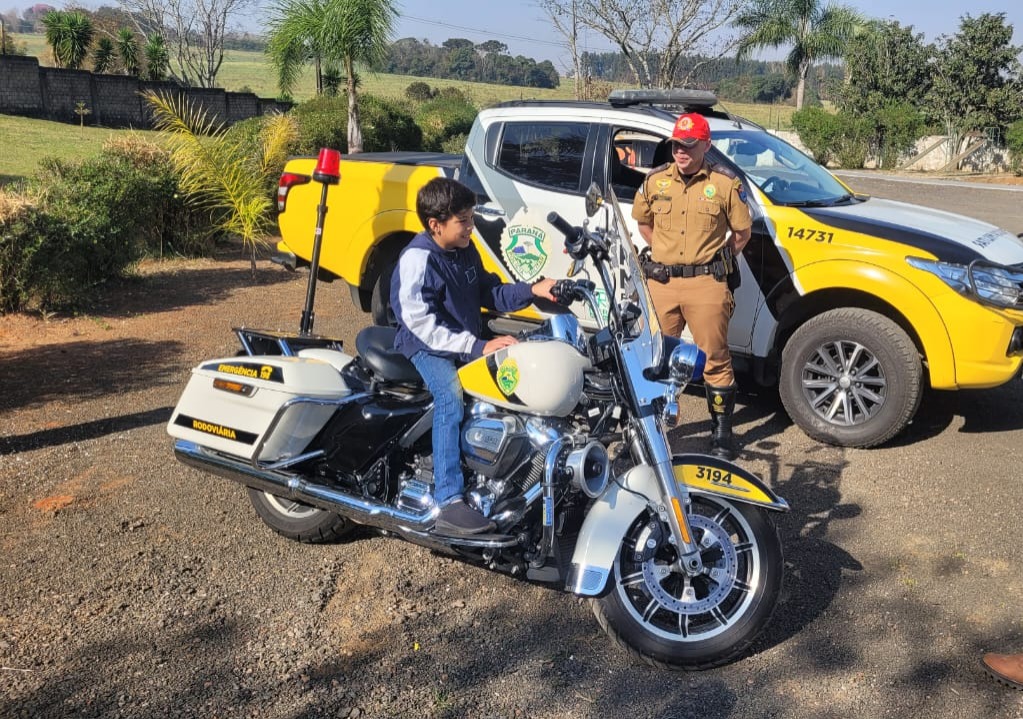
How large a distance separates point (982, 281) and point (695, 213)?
1685 mm

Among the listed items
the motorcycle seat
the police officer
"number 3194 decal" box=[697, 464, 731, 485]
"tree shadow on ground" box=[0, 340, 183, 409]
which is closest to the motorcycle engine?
the motorcycle seat

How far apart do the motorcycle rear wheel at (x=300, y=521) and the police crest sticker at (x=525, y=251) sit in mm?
2547

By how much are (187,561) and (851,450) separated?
12.9 feet

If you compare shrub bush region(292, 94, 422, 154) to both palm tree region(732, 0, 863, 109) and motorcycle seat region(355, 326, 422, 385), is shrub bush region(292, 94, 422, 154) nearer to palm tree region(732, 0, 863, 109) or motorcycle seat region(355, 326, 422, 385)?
motorcycle seat region(355, 326, 422, 385)

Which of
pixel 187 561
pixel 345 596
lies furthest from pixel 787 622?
pixel 187 561

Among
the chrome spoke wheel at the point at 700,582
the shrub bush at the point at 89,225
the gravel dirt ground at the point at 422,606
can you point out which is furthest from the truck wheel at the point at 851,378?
the shrub bush at the point at 89,225

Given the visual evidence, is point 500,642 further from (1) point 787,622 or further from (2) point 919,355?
(2) point 919,355

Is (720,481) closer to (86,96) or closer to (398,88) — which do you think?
(86,96)

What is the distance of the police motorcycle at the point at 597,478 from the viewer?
3.36 meters

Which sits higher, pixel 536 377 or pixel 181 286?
pixel 536 377

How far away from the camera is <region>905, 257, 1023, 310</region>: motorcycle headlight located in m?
5.25

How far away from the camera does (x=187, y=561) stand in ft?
13.9

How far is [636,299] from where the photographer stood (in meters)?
3.41

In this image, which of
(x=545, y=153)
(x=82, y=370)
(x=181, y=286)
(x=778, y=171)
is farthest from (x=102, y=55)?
(x=778, y=171)
